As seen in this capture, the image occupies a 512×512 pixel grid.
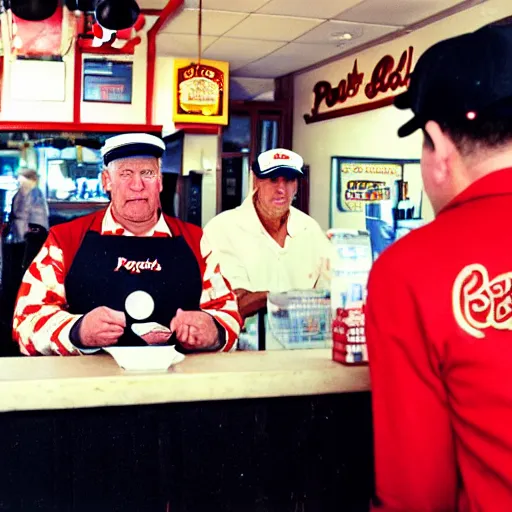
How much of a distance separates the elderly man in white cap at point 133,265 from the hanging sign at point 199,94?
297 cm

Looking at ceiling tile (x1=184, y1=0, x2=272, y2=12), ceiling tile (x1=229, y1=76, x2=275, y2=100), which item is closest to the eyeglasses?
ceiling tile (x1=184, y1=0, x2=272, y2=12)

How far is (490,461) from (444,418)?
0.08 m

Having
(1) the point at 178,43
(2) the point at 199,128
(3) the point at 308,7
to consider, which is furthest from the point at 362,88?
(1) the point at 178,43

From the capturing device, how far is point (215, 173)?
6254mm

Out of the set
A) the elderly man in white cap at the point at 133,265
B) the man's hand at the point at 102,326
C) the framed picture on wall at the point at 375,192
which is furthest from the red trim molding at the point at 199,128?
the man's hand at the point at 102,326

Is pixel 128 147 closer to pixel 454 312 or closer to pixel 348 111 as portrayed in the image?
pixel 454 312

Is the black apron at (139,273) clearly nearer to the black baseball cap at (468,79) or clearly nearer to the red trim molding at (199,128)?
the black baseball cap at (468,79)

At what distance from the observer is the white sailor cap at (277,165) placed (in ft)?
11.2

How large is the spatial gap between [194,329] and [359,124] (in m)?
4.35

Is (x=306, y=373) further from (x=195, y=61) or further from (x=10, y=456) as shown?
(x=195, y=61)

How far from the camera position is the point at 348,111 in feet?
20.5

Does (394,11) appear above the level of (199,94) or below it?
above

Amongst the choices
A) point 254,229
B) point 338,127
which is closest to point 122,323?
point 254,229

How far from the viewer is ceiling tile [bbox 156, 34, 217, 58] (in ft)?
18.4
